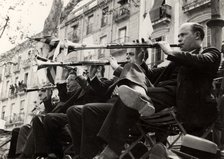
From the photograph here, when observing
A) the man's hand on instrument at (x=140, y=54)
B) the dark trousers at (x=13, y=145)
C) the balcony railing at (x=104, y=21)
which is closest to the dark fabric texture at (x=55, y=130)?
the man's hand on instrument at (x=140, y=54)

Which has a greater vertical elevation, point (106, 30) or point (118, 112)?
point (106, 30)

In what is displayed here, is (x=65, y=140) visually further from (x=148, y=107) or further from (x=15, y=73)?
(x=15, y=73)

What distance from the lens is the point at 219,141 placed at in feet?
10.8

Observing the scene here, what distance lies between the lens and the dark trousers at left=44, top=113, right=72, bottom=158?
4.54m

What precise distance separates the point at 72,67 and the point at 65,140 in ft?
3.28

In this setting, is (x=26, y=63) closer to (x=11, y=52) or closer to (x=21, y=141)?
(x=11, y=52)

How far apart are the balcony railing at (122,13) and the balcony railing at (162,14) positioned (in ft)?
12.6

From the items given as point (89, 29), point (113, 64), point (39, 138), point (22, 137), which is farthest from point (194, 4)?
point (39, 138)

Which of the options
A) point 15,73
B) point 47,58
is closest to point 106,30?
point 15,73

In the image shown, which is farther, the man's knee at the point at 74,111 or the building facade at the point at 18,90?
the building facade at the point at 18,90

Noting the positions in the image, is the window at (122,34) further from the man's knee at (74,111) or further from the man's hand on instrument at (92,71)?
the man's knee at (74,111)

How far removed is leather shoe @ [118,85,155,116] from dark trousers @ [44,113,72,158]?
1.92 metres

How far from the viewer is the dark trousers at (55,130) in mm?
4540

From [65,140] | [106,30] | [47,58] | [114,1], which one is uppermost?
[114,1]
